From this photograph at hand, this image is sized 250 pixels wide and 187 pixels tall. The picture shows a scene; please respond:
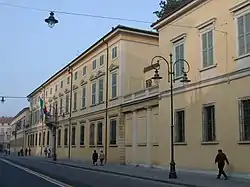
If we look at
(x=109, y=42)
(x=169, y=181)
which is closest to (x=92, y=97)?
(x=109, y=42)

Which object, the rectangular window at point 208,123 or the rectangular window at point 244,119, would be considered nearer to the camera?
the rectangular window at point 244,119

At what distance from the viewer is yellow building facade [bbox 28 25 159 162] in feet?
123

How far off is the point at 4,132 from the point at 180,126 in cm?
13512

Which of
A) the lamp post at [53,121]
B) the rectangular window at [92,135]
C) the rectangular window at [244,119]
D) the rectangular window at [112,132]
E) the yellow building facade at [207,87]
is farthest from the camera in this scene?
the lamp post at [53,121]

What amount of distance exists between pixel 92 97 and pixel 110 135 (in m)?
7.40

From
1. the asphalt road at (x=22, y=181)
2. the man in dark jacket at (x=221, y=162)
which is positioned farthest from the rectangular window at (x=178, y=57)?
the asphalt road at (x=22, y=181)

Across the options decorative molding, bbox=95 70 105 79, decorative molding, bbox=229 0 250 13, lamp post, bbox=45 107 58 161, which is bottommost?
lamp post, bbox=45 107 58 161

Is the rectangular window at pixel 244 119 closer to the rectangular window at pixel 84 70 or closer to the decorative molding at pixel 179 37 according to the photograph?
the decorative molding at pixel 179 37

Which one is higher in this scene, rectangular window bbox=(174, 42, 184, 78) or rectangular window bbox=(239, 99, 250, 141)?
rectangular window bbox=(174, 42, 184, 78)

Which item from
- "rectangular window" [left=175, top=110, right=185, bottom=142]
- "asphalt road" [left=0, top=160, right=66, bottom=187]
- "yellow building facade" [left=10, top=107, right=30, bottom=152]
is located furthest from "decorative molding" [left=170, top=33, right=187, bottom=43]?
"yellow building facade" [left=10, top=107, right=30, bottom=152]

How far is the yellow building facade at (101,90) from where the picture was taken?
3753 cm

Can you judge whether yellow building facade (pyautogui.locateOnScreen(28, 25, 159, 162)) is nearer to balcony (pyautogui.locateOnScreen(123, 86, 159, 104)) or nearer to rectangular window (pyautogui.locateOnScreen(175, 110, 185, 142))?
balcony (pyautogui.locateOnScreen(123, 86, 159, 104))

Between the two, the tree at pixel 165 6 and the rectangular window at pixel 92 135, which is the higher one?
the tree at pixel 165 6

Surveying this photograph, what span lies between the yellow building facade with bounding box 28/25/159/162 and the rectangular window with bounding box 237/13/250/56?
1674 cm
